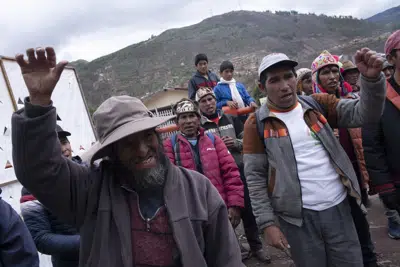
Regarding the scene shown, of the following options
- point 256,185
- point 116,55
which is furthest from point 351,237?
point 116,55

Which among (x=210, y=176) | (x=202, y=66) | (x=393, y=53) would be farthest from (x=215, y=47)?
(x=393, y=53)

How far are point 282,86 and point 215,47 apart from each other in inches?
2970

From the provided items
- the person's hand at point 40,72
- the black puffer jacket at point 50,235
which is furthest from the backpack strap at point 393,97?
the black puffer jacket at point 50,235

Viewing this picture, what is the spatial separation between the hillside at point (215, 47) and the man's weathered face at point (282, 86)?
4284cm

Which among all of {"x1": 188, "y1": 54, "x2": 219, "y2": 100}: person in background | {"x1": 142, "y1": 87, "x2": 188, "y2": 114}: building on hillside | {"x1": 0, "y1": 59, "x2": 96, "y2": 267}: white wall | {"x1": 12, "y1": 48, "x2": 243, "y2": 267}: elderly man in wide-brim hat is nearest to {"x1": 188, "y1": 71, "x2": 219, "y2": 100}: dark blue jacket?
{"x1": 188, "y1": 54, "x2": 219, "y2": 100}: person in background

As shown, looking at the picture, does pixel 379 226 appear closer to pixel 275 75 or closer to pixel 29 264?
pixel 275 75

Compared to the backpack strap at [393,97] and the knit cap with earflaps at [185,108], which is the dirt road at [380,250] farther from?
the knit cap with earflaps at [185,108]

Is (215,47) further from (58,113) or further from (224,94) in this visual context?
(58,113)

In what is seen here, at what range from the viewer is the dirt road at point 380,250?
11.2ft

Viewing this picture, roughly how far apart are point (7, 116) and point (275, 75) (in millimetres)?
3233

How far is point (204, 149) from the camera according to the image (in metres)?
3.37

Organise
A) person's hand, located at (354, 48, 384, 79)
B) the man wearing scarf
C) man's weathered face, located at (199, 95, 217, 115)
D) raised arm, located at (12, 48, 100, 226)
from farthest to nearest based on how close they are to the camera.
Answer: man's weathered face, located at (199, 95, 217, 115), the man wearing scarf, person's hand, located at (354, 48, 384, 79), raised arm, located at (12, 48, 100, 226)

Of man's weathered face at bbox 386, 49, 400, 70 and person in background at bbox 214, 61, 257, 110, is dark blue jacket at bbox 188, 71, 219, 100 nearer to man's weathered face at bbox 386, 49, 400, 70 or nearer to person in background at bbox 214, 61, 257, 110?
person in background at bbox 214, 61, 257, 110

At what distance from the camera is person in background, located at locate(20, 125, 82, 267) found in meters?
2.49
